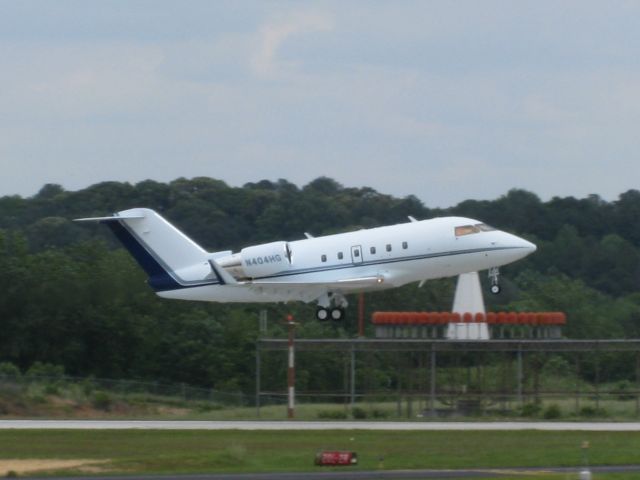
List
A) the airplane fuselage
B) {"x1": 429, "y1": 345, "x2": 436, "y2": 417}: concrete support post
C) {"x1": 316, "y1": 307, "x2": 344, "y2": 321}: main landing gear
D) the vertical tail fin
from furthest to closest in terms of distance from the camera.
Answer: the vertical tail fin < {"x1": 316, "y1": 307, "x2": 344, "y2": 321}: main landing gear < the airplane fuselage < {"x1": 429, "y1": 345, "x2": 436, "y2": 417}: concrete support post

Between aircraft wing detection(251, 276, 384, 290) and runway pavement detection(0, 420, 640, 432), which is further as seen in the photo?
aircraft wing detection(251, 276, 384, 290)

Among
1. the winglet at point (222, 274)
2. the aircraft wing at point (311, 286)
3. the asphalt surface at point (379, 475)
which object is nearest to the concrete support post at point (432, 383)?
the aircraft wing at point (311, 286)

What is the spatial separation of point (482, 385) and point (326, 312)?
20.8 feet

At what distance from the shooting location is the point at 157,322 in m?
73.7

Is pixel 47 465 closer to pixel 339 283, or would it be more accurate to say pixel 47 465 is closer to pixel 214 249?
pixel 339 283

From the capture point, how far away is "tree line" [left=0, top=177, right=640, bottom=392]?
222 ft

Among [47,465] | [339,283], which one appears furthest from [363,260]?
[47,465]

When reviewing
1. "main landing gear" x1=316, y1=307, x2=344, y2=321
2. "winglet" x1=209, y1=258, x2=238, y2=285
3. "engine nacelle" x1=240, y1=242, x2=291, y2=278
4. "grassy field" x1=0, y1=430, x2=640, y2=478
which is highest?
"engine nacelle" x1=240, y1=242, x2=291, y2=278

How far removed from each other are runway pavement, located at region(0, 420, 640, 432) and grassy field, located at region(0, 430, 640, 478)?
5.42ft

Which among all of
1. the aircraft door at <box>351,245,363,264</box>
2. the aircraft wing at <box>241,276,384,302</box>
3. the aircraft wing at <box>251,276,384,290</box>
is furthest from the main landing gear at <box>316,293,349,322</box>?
the aircraft door at <box>351,245,363,264</box>

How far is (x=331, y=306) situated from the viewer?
178ft

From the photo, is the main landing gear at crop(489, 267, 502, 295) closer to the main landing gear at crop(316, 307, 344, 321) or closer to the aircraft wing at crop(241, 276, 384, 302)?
the aircraft wing at crop(241, 276, 384, 302)

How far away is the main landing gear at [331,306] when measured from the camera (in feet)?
177

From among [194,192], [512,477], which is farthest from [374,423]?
[194,192]
